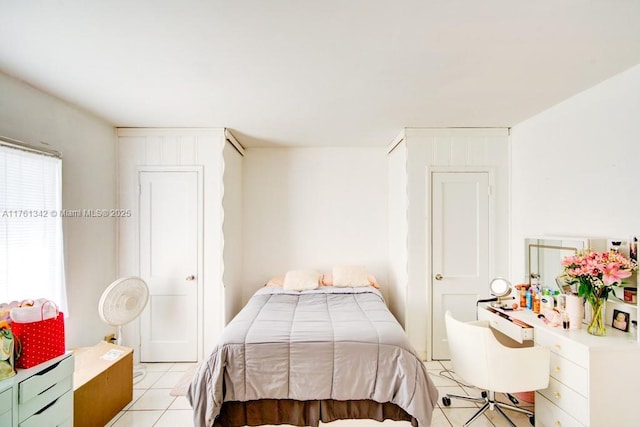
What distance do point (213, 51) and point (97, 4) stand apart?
0.56m

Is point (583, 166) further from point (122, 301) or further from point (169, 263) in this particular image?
point (122, 301)

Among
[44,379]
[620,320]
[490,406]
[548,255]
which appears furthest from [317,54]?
[490,406]

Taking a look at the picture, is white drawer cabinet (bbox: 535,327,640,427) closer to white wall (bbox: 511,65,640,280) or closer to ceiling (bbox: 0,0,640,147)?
white wall (bbox: 511,65,640,280)

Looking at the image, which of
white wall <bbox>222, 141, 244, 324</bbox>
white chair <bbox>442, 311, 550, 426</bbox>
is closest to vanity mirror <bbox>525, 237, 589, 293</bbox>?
white chair <bbox>442, 311, 550, 426</bbox>

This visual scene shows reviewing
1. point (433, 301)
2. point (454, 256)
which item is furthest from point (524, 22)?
point (433, 301)

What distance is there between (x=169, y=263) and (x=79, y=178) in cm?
116

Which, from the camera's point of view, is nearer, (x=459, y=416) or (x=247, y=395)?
(x=247, y=395)

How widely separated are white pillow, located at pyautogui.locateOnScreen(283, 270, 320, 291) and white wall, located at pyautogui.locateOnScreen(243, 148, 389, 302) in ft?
1.23

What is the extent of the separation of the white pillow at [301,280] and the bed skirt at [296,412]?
1.39m

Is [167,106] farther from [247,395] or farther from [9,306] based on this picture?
[247,395]

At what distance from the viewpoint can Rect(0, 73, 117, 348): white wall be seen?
2164 millimetres

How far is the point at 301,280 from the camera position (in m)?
3.48

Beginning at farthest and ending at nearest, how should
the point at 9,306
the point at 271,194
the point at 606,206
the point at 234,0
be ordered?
the point at 271,194
the point at 606,206
the point at 9,306
the point at 234,0

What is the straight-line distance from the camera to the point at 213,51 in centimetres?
176
